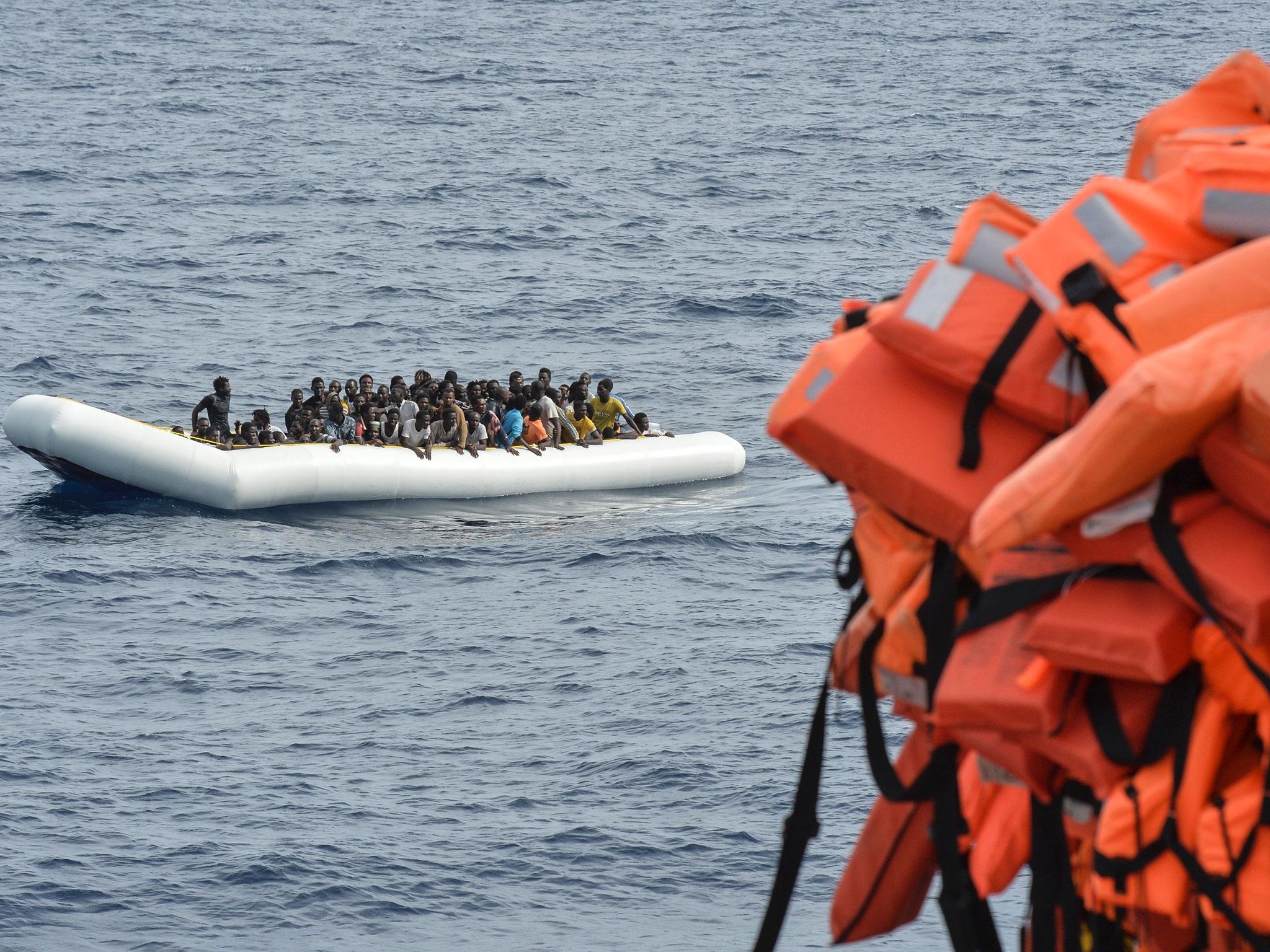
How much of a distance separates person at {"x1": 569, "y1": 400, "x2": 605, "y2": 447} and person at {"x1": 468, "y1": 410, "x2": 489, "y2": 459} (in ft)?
5.62

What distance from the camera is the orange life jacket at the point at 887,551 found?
4.80m

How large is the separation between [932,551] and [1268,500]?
103cm

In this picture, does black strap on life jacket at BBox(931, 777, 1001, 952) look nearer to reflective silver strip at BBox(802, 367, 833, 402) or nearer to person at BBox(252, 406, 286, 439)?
reflective silver strip at BBox(802, 367, 833, 402)

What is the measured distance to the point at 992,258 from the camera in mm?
4652

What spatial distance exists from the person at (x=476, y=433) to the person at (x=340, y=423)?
73.0 inches

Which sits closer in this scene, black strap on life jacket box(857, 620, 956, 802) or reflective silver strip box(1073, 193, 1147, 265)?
reflective silver strip box(1073, 193, 1147, 265)

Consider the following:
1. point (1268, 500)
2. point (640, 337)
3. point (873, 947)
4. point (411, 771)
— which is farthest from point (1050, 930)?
point (640, 337)

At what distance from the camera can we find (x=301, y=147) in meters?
70.9

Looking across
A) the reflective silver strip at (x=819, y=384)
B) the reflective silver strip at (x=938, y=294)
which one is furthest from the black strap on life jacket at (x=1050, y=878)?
the reflective silver strip at (x=938, y=294)

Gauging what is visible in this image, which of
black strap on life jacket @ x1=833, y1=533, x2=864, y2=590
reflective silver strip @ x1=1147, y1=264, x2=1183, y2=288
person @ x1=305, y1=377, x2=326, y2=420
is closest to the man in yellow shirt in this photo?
person @ x1=305, y1=377, x2=326, y2=420

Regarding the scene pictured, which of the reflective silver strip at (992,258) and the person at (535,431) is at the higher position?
the reflective silver strip at (992,258)

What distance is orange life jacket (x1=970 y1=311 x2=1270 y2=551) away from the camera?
3.87 metres

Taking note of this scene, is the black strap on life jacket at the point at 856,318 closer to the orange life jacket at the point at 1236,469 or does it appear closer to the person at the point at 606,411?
the orange life jacket at the point at 1236,469

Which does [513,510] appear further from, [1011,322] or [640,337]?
[1011,322]
